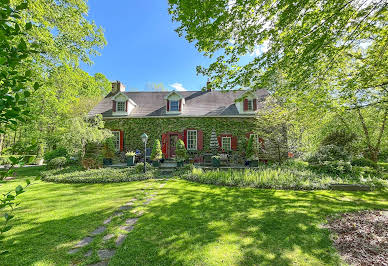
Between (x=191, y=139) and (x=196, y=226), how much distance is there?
1129 centimetres

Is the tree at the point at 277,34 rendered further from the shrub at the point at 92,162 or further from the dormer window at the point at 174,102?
the shrub at the point at 92,162

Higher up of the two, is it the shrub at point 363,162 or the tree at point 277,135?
the tree at point 277,135

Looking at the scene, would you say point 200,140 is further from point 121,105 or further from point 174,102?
point 121,105

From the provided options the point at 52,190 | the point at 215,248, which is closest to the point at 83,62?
the point at 52,190

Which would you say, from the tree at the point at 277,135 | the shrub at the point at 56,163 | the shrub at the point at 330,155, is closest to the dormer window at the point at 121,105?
the shrub at the point at 56,163

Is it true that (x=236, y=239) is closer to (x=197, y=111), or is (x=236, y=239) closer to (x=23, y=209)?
(x=23, y=209)

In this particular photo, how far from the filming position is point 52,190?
24.4ft

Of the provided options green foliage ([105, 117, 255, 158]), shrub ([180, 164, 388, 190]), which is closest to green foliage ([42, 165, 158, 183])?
shrub ([180, 164, 388, 190])

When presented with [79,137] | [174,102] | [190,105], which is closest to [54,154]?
[79,137]

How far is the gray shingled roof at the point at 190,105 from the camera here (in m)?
15.6

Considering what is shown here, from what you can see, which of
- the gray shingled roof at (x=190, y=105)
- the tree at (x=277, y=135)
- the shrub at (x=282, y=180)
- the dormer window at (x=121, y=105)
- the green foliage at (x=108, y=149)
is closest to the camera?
the shrub at (x=282, y=180)

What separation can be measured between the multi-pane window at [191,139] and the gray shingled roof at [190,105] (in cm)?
158

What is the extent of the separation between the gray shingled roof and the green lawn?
964 cm

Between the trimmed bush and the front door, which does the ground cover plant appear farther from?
the front door
